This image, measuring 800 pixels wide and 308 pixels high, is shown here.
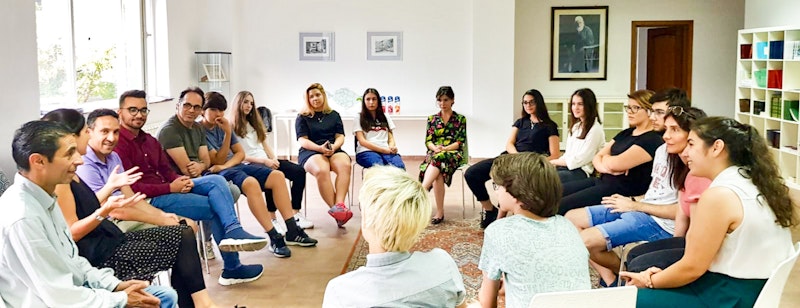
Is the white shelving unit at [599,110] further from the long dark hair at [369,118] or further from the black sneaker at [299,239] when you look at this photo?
the black sneaker at [299,239]

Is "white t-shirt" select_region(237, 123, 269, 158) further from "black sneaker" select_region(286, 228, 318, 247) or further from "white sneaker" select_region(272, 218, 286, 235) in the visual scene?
"black sneaker" select_region(286, 228, 318, 247)

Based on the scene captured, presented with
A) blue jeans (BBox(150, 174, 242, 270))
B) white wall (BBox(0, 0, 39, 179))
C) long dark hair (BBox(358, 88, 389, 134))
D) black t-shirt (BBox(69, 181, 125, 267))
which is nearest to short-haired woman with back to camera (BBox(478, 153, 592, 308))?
black t-shirt (BBox(69, 181, 125, 267))

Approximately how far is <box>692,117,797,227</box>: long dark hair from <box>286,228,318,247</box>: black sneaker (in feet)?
11.4

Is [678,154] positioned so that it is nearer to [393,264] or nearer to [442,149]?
[393,264]

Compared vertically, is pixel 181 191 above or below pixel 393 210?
below

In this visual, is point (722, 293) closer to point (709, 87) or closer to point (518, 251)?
point (518, 251)

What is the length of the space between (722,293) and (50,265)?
7.17ft

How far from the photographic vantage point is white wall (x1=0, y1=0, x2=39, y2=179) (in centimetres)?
438

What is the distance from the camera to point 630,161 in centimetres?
436

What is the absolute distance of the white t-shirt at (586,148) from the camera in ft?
17.5

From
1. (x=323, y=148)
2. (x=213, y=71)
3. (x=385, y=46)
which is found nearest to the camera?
(x=323, y=148)

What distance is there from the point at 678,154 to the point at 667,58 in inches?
343

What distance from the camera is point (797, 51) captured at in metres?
8.36

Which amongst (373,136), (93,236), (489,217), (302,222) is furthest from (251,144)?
(93,236)
